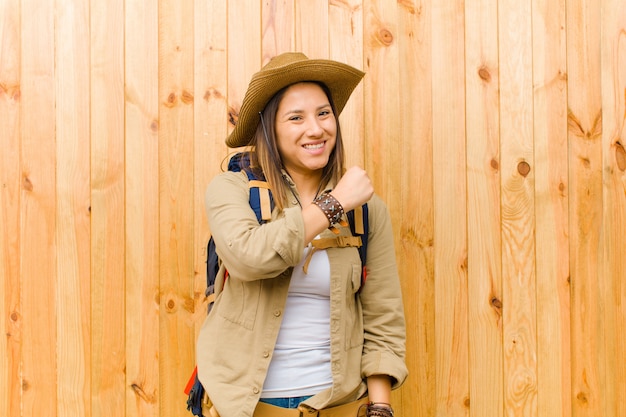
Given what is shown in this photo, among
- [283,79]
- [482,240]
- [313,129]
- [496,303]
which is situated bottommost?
[496,303]

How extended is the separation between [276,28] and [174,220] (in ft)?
2.77

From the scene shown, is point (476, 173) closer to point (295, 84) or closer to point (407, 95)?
point (407, 95)

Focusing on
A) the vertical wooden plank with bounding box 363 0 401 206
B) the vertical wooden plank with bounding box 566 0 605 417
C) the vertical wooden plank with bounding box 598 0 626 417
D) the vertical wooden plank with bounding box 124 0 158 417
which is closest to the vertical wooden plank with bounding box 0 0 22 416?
the vertical wooden plank with bounding box 124 0 158 417

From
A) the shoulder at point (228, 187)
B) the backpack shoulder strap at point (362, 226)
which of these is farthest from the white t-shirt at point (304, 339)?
the shoulder at point (228, 187)

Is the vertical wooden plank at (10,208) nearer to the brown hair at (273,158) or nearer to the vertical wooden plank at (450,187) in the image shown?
the brown hair at (273,158)

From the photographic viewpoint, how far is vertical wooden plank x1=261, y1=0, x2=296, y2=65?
251 cm

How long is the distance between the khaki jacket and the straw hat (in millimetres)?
216

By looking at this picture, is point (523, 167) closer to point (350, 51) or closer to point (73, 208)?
point (350, 51)

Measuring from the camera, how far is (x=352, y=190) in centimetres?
179

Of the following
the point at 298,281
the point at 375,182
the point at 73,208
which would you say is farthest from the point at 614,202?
the point at 73,208

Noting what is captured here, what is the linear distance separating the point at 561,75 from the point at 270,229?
1526 millimetres

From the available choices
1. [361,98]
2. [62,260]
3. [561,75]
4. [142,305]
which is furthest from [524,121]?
[62,260]

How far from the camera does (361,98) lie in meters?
2.54

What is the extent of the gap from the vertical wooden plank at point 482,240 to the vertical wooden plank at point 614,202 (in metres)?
0.43
